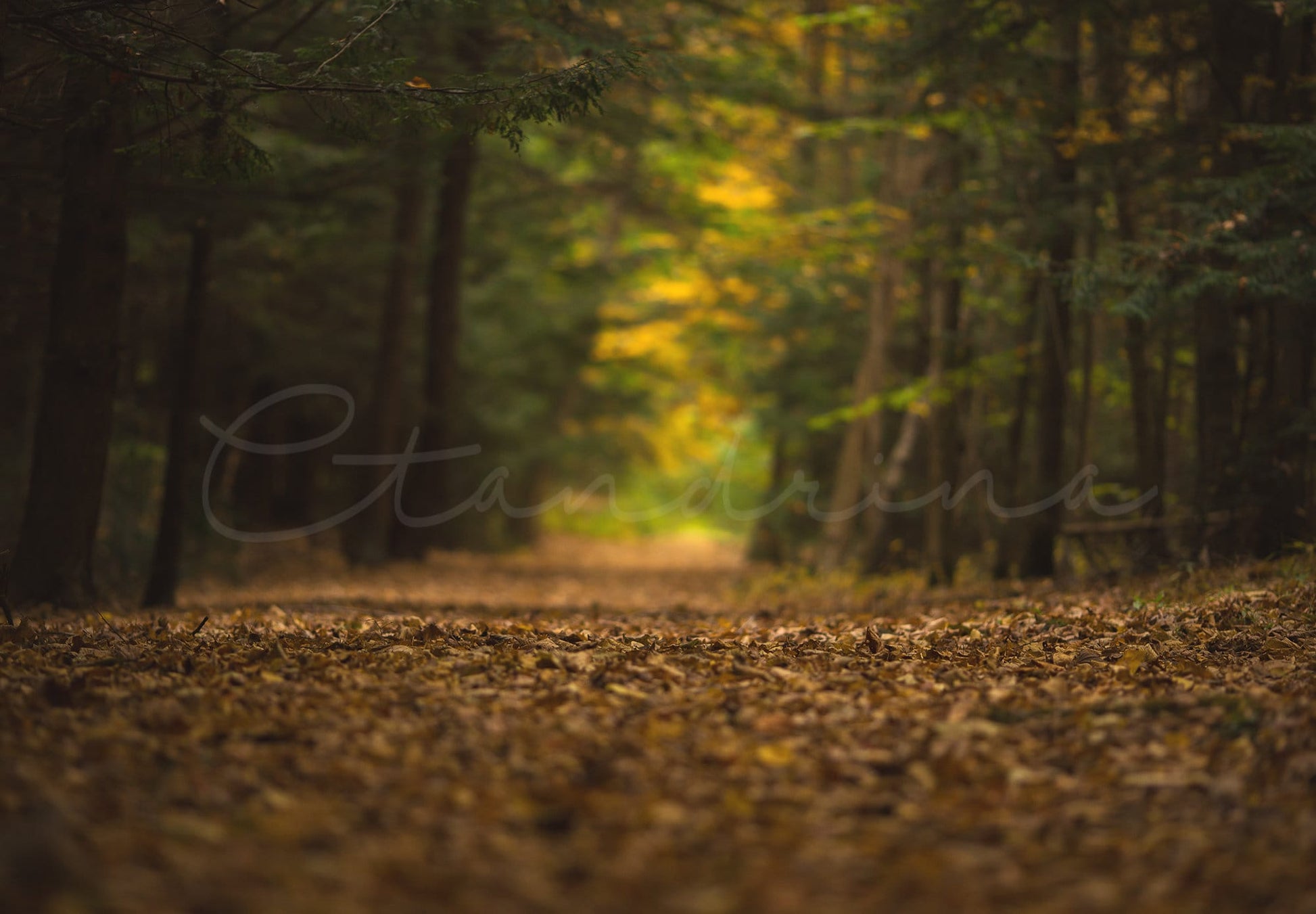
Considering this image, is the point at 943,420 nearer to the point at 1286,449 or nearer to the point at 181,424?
the point at 1286,449

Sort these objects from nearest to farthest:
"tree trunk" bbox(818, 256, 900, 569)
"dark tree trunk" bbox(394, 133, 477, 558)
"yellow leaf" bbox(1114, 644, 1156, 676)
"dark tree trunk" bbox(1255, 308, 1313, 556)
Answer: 1. "yellow leaf" bbox(1114, 644, 1156, 676)
2. "dark tree trunk" bbox(1255, 308, 1313, 556)
3. "tree trunk" bbox(818, 256, 900, 569)
4. "dark tree trunk" bbox(394, 133, 477, 558)

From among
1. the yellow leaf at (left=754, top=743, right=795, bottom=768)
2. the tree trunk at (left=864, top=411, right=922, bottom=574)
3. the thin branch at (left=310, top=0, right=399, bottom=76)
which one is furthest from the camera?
the tree trunk at (left=864, top=411, right=922, bottom=574)

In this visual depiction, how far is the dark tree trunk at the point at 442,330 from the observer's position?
64.0ft

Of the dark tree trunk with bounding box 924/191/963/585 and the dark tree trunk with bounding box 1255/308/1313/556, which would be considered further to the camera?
the dark tree trunk with bounding box 924/191/963/585

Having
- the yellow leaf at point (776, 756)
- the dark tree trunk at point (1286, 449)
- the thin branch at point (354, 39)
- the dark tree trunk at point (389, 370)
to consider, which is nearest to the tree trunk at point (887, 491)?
the dark tree trunk at point (1286, 449)

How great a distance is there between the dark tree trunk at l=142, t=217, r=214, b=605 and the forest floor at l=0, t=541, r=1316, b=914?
131 inches

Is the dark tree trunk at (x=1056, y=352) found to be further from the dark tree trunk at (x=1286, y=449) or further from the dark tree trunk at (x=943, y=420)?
the dark tree trunk at (x=1286, y=449)

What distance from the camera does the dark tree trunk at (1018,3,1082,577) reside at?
11680mm

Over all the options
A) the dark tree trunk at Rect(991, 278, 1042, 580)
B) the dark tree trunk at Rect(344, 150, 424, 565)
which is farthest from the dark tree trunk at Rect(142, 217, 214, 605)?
the dark tree trunk at Rect(991, 278, 1042, 580)

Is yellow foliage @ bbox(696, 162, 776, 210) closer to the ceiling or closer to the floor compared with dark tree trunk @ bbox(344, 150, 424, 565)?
closer to the ceiling

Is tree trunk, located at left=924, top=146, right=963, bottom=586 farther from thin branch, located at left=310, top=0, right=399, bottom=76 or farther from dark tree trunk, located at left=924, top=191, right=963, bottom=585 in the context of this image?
thin branch, located at left=310, top=0, right=399, bottom=76

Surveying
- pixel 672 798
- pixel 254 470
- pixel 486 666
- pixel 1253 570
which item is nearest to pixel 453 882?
pixel 672 798

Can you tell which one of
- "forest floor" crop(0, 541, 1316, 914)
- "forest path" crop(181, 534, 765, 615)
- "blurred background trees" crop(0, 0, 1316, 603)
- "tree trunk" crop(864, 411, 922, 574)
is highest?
"blurred background trees" crop(0, 0, 1316, 603)

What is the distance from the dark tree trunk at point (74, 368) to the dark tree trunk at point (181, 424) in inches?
52.9
